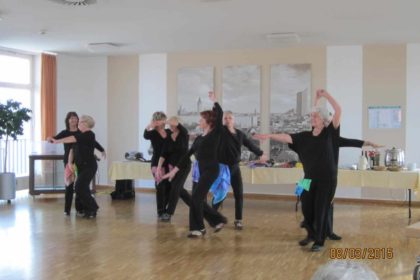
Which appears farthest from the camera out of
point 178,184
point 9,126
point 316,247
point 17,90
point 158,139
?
point 17,90

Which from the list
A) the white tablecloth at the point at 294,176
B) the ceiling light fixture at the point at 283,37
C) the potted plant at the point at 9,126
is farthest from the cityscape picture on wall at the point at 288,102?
the potted plant at the point at 9,126

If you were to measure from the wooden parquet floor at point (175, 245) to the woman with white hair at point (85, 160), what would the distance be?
0.84 ft

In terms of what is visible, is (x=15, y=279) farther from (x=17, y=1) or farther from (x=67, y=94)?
(x=67, y=94)

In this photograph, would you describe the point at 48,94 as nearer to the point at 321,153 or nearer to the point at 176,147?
the point at 176,147

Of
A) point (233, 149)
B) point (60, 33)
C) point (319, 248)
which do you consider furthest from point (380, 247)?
point (60, 33)

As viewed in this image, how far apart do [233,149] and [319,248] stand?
4.75 ft

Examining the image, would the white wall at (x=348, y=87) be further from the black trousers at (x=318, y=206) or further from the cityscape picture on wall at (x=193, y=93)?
the black trousers at (x=318, y=206)

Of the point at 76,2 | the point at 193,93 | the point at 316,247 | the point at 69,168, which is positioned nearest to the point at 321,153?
the point at 316,247

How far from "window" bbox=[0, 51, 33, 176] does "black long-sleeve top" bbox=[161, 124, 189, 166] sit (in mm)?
3985

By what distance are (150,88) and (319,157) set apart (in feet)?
17.8

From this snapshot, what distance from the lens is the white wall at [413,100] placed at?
26.1 ft

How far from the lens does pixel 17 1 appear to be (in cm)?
560

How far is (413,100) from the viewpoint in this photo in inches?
314

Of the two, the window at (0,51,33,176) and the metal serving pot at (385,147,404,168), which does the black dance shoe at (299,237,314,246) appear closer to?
the metal serving pot at (385,147,404,168)
